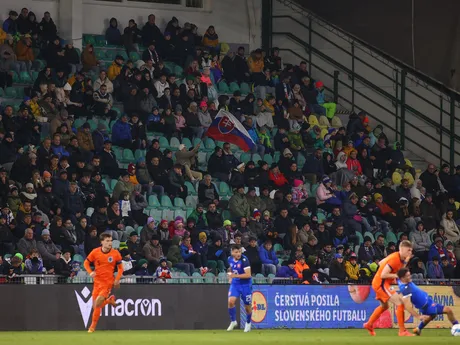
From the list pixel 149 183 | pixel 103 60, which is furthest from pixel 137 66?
pixel 149 183

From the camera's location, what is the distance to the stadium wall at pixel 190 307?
24359 millimetres

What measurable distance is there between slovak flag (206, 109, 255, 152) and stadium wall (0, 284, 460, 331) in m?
7.65

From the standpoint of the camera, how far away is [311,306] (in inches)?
1061

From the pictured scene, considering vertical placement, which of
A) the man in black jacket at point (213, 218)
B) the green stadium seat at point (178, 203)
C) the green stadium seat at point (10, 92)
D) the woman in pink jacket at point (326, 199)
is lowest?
the man in black jacket at point (213, 218)

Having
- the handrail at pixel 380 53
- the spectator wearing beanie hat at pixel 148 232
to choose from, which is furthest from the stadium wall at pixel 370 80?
the spectator wearing beanie hat at pixel 148 232

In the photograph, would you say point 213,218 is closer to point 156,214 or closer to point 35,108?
point 156,214

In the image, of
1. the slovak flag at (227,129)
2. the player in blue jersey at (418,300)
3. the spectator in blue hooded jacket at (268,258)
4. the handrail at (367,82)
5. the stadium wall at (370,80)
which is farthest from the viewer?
the stadium wall at (370,80)

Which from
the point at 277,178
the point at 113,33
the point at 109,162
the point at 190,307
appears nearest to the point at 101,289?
the point at 190,307

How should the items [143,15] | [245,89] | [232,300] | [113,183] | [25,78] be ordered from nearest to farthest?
[232,300], [113,183], [25,78], [245,89], [143,15]

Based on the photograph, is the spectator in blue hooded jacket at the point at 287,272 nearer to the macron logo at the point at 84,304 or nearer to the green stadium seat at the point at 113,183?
the green stadium seat at the point at 113,183

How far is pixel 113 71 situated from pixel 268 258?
831cm

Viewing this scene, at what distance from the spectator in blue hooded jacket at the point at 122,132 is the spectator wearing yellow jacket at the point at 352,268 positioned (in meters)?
7.13

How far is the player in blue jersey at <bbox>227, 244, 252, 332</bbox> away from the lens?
23969 mm

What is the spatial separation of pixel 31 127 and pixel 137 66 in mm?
5620
